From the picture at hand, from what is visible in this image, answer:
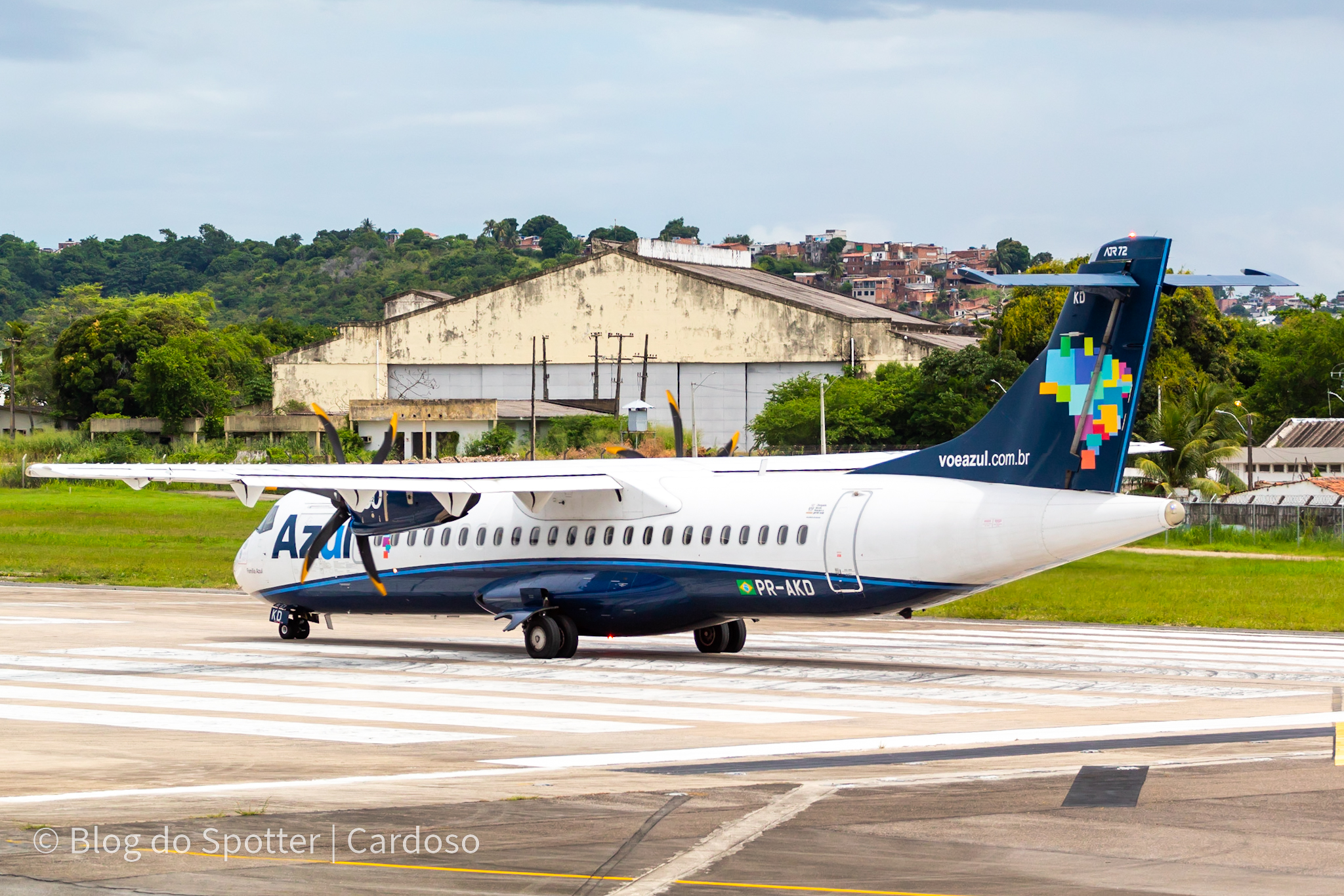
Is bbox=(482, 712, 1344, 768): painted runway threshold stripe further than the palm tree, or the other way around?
the palm tree

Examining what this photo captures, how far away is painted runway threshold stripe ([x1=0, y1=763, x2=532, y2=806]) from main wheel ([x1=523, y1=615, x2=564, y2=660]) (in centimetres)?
1060

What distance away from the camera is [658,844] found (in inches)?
384

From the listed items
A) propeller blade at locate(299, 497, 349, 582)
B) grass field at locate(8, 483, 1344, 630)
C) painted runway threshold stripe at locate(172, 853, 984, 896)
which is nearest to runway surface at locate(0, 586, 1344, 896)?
painted runway threshold stripe at locate(172, 853, 984, 896)

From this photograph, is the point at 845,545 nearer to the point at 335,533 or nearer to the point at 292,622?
the point at 335,533

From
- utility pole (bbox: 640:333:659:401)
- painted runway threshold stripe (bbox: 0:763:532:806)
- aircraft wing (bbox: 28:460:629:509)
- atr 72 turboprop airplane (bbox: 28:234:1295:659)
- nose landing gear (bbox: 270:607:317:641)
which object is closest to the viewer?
painted runway threshold stripe (bbox: 0:763:532:806)

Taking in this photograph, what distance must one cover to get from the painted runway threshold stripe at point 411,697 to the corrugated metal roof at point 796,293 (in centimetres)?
7177

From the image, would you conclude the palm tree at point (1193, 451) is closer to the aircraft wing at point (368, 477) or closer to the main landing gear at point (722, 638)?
the main landing gear at point (722, 638)

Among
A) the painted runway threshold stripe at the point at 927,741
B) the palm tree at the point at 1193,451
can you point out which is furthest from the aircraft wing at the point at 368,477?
the palm tree at the point at 1193,451

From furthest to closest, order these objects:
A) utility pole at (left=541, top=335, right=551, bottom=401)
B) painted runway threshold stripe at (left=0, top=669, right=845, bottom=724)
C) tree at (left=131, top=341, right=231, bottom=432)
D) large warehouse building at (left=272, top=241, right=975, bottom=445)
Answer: tree at (left=131, top=341, right=231, bottom=432) < utility pole at (left=541, top=335, right=551, bottom=401) < large warehouse building at (left=272, top=241, right=975, bottom=445) < painted runway threshold stripe at (left=0, top=669, right=845, bottom=724)

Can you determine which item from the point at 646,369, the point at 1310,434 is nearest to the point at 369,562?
the point at 646,369

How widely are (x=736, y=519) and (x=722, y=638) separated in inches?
126

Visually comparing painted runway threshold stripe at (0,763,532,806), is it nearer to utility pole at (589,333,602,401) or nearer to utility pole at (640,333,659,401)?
utility pole at (640,333,659,401)

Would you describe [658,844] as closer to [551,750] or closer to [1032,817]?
[1032,817]

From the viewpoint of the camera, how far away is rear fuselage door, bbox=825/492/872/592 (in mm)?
21047
